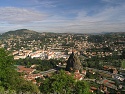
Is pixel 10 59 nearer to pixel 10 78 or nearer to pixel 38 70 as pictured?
pixel 10 78

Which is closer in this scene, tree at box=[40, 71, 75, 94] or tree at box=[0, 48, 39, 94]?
tree at box=[0, 48, 39, 94]

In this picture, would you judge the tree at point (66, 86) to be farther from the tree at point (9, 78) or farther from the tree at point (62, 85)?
the tree at point (9, 78)

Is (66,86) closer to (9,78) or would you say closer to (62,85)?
(62,85)

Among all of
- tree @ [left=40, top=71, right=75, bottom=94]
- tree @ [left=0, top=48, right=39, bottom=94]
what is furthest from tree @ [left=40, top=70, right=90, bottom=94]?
tree @ [left=0, top=48, right=39, bottom=94]

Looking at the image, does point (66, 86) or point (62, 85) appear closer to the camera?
point (62, 85)

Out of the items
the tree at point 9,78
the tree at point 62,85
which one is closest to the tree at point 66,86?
the tree at point 62,85

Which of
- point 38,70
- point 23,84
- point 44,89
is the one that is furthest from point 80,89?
point 38,70

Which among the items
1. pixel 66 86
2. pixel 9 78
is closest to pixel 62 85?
pixel 66 86

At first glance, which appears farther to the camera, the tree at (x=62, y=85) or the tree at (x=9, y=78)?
the tree at (x=62, y=85)

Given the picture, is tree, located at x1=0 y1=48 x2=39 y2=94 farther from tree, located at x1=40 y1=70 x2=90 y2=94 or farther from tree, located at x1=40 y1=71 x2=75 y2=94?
tree, located at x1=40 y1=70 x2=90 y2=94

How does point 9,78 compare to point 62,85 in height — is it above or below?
above

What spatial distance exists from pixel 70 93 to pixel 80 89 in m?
0.55

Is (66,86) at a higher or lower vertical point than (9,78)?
lower

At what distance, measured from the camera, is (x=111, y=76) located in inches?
1379
